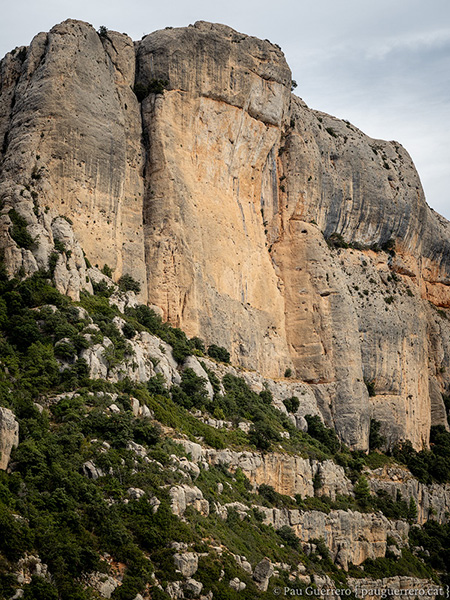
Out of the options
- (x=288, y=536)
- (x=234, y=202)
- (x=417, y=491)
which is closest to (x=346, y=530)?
(x=288, y=536)

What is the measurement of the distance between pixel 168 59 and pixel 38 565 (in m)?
36.5

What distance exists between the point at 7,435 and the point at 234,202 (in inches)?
1197

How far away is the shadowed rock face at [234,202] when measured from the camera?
53.5 meters

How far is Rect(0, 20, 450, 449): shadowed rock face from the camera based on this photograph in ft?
176

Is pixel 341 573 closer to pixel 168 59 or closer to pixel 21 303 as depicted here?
pixel 21 303

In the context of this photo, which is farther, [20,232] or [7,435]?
[20,232]

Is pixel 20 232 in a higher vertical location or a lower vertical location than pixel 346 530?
higher

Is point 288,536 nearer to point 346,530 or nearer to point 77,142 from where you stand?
point 346,530

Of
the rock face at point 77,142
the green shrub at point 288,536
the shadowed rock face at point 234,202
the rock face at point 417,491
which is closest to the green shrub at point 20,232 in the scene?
the shadowed rock face at point 234,202

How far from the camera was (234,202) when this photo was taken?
2473 inches

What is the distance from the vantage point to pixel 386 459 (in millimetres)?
64875

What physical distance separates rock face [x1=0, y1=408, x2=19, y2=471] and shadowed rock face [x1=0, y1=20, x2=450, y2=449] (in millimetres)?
11305

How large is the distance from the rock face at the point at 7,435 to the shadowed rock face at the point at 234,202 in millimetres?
11305

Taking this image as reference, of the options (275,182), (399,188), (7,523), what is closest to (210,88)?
(275,182)
